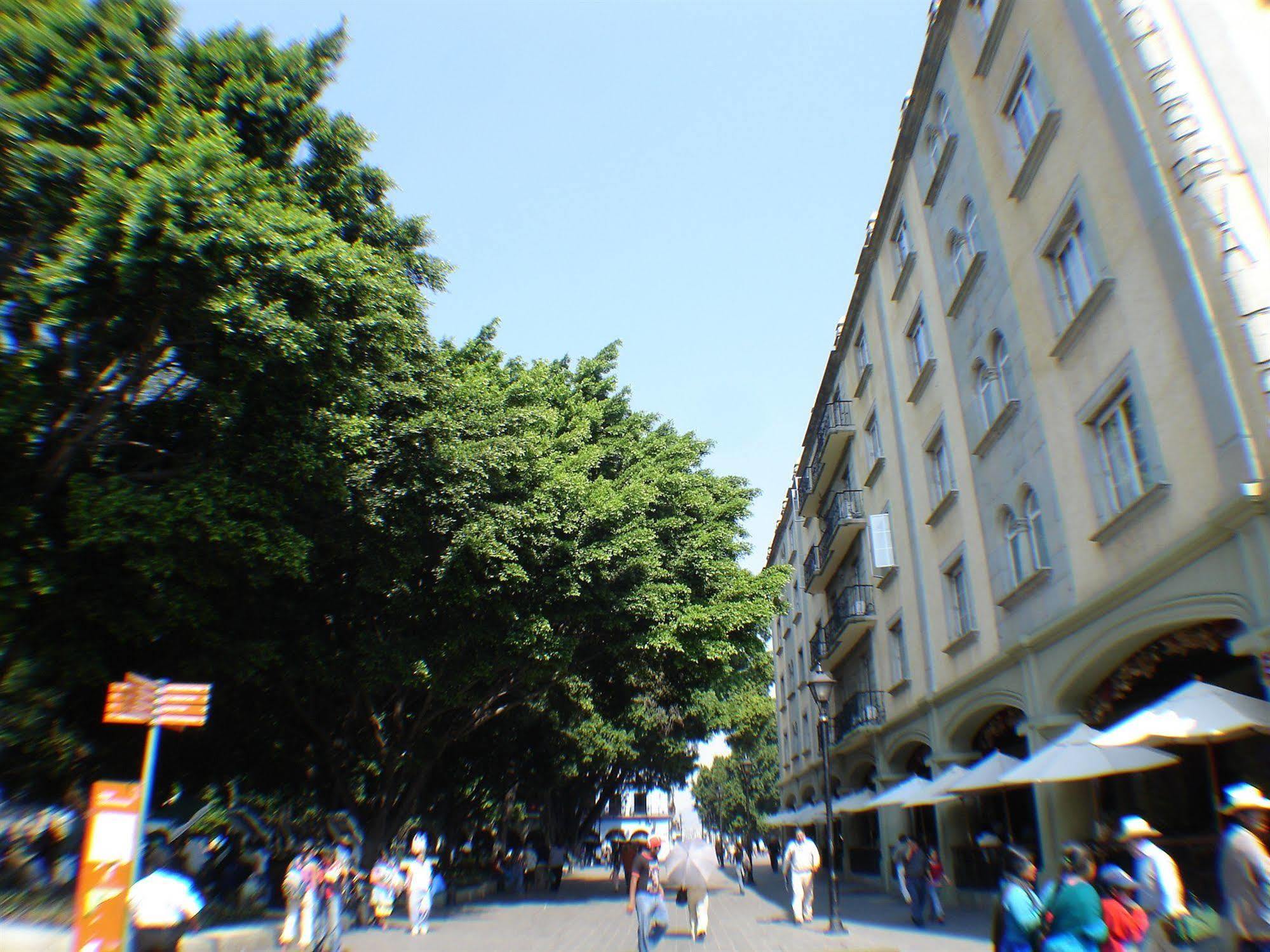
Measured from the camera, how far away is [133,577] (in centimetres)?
1328

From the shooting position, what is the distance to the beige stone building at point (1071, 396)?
31.4 ft

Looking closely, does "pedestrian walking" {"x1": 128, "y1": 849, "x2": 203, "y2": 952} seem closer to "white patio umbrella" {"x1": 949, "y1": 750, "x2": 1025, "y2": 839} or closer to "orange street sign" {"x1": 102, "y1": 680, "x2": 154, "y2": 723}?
"orange street sign" {"x1": 102, "y1": 680, "x2": 154, "y2": 723}

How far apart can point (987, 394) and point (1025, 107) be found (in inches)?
188

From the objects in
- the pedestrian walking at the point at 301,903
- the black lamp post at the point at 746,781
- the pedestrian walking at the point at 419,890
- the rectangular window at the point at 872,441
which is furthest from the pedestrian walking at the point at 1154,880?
the black lamp post at the point at 746,781

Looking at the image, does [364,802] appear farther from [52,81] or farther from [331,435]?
[52,81]

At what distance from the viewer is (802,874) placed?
17.1 metres

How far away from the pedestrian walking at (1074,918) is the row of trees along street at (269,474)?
10.6 meters

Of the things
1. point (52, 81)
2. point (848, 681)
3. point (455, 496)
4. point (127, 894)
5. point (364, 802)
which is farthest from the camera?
point (848, 681)

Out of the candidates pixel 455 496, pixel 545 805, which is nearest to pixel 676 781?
pixel 545 805

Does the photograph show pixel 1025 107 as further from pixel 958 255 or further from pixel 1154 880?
pixel 1154 880

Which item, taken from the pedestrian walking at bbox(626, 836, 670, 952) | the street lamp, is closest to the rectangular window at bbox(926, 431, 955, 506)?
the street lamp

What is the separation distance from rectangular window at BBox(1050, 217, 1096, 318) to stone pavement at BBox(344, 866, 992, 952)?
915 cm

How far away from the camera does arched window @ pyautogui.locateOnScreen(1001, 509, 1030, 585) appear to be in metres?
14.8

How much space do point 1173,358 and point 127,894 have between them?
1175 centimetres
